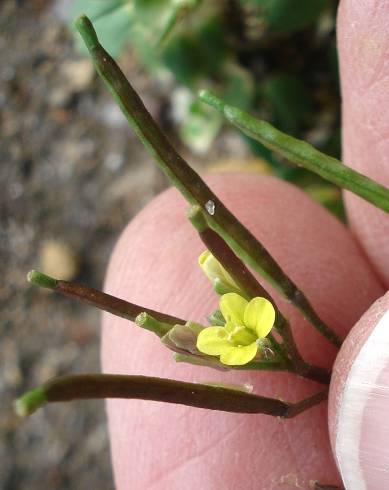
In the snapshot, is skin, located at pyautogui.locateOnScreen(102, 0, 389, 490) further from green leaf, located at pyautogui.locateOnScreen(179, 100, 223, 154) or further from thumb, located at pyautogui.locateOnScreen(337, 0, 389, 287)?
green leaf, located at pyautogui.locateOnScreen(179, 100, 223, 154)

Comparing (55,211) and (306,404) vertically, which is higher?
(55,211)

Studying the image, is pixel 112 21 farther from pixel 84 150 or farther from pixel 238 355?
pixel 238 355

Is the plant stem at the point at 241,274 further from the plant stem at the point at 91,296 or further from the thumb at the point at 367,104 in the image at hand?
the thumb at the point at 367,104

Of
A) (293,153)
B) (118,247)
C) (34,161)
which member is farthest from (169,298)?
(34,161)

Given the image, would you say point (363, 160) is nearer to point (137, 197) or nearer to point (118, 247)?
point (118, 247)

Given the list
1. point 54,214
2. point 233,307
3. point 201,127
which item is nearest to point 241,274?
point 233,307

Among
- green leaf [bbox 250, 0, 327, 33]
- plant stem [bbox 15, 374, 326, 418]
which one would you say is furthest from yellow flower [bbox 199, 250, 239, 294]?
green leaf [bbox 250, 0, 327, 33]

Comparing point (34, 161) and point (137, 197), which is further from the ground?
point (34, 161)
